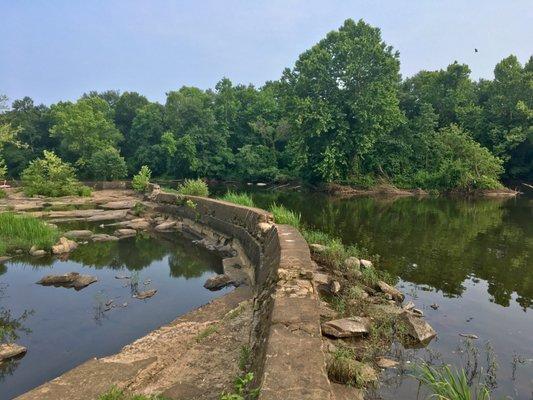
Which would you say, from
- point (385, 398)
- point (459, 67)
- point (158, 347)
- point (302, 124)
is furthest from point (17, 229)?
point (459, 67)

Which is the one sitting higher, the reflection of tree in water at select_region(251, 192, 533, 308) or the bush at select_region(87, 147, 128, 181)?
the bush at select_region(87, 147, 128, 181)

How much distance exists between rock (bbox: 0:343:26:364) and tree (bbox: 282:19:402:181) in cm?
2963

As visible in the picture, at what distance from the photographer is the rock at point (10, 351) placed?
6.33 metres

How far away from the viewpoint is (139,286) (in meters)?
10.1

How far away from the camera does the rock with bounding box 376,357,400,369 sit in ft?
17.9

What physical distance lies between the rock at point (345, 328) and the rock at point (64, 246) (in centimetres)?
1038

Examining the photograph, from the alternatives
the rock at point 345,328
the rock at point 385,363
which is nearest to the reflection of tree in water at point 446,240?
the rock at point 345,328

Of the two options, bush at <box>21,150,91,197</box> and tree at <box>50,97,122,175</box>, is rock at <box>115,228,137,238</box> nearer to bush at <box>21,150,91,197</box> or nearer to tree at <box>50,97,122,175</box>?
bush at <box>21,150,91,197</box>

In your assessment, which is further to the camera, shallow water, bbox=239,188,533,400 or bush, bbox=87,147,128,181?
bush, bbox=87,147,128,181

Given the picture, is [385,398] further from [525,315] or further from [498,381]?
→ [525,315]

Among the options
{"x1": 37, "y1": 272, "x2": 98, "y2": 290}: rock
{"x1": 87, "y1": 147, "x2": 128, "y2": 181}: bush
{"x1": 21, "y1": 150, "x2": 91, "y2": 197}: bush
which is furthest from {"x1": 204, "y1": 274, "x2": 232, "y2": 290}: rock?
{"x1": 87, "y1": 147, "x2": 128, "y2": 181}: bush

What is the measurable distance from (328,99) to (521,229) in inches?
900

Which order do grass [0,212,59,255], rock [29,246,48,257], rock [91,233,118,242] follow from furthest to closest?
rock [91,233,118,242]
grass [0,212,59,255]
rock [29,246,48,257]

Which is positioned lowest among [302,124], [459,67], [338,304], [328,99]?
[338,304]
